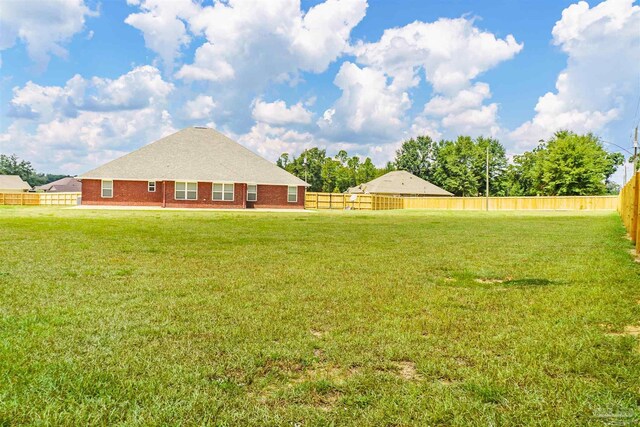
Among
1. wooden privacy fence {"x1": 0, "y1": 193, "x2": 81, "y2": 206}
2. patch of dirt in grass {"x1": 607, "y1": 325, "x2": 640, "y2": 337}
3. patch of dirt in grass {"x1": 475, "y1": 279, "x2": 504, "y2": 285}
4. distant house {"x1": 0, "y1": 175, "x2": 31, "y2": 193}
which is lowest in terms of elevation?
patch of dirt in grass {"x1": 607, "y1": 325, "x2": 640, "y2": 337}

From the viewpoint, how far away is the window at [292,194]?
44.0m

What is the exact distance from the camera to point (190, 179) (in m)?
40.4

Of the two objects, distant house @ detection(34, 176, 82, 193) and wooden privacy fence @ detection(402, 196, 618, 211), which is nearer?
wooden privacy fence @ detection(402, 196, 618, 211)

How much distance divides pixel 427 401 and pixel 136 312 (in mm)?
3367

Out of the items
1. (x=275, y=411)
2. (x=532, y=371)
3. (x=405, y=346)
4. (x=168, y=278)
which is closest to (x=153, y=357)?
(x=275, y=411)

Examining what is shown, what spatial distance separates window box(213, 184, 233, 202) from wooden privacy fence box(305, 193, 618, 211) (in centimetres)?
1002

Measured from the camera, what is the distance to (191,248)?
1089cm

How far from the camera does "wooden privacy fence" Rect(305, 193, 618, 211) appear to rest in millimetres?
50562

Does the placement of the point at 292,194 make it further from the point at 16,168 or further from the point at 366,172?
the point at 16,168

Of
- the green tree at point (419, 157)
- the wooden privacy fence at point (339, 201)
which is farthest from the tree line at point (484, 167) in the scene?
the wooden privacy fence at point (339, 201)

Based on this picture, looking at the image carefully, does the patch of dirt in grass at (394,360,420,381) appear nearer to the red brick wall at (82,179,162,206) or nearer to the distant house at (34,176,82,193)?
the red brick wall at (82,179,162,206)

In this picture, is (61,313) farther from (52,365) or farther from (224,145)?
(224,145)

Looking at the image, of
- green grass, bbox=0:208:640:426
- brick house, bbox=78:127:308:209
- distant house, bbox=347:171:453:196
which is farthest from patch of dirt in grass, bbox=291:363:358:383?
distant house, bbox=347:171:453:196

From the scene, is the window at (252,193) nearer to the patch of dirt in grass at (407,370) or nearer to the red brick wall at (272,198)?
the red brick wall at (272,198)
